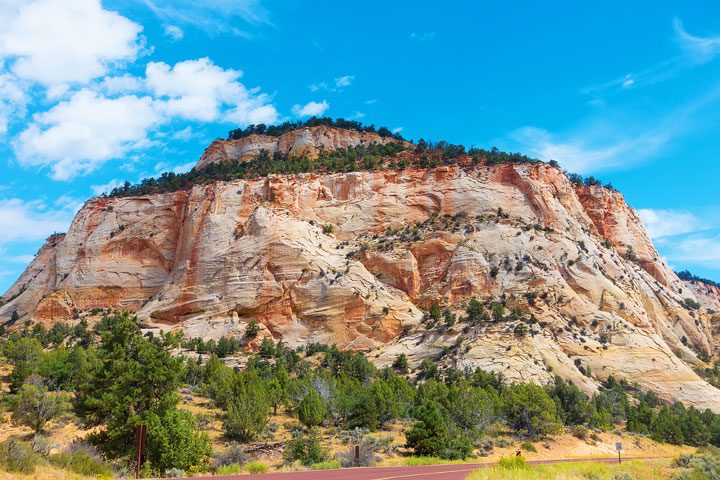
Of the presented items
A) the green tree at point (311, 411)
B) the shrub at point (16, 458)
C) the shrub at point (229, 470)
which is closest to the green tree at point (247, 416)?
the green tree at point (311, 411)

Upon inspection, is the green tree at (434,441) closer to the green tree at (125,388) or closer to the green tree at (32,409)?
the green tree at (125,388)

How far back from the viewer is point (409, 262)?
66188 mm

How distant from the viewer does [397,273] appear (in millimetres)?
66375

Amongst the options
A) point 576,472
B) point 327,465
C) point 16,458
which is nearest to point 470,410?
point 327,465

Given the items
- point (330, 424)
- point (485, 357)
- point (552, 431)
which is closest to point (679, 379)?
point (485, 357)

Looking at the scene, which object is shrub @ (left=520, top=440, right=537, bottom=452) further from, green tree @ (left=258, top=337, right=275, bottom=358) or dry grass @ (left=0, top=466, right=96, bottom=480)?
green tree @ (left=258, top=337, right=275, bottom=358)

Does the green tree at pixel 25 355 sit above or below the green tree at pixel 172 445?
above

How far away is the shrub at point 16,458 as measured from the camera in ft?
41.2

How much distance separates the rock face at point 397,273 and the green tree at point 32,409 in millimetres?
31082

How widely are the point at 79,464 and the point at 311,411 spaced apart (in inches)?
755

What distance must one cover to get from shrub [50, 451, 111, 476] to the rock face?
37.3 m

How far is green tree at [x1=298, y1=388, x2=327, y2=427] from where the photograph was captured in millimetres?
33719

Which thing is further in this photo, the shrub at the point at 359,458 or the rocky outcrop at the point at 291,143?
the rocky outcrop at the point at 291,143

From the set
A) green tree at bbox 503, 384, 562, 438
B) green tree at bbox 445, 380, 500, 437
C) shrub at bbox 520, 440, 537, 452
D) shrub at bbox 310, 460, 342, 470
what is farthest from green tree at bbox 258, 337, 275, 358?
shrub at bbox 310, 460, 342, 470
